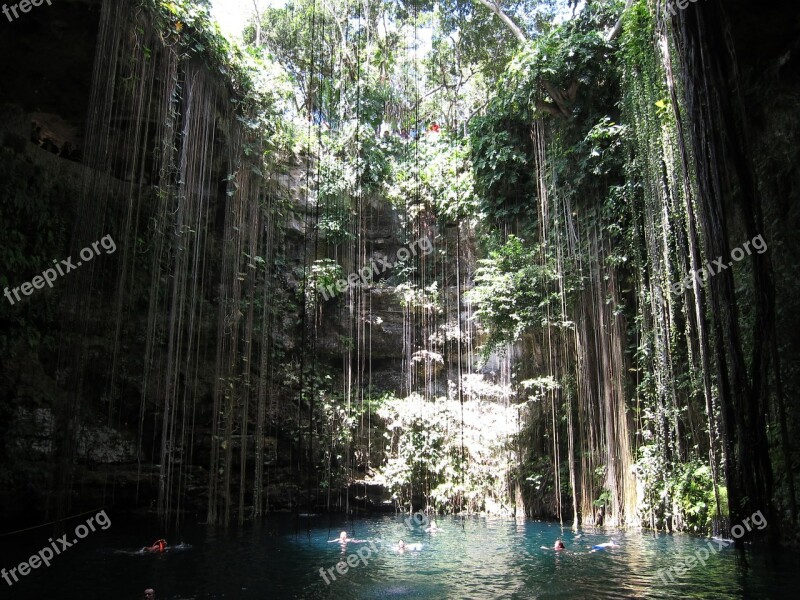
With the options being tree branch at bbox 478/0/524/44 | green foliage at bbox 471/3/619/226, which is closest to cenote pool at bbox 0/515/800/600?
green foliage at bbox 471/3/619/226

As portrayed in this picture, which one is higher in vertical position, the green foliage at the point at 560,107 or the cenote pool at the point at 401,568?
the green foliage at the point at 560,107

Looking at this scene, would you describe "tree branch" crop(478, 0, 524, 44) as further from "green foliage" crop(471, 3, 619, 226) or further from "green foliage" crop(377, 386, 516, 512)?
"green foliage" crop(377, 386, 516, 512)

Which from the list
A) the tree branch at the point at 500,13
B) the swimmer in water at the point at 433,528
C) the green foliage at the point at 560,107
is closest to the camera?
the swimmer in water at the point at 433,528

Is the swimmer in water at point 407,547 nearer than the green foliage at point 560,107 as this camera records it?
Yes

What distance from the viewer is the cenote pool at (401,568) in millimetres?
4758

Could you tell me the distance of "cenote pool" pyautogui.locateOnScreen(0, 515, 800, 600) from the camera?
4.76 m

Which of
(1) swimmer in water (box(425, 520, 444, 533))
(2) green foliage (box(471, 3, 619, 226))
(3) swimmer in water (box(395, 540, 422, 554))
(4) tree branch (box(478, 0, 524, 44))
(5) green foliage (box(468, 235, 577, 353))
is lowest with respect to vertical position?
(1) swimmer in water (box(425, 520, 444, 533))

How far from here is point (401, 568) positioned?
5.95m

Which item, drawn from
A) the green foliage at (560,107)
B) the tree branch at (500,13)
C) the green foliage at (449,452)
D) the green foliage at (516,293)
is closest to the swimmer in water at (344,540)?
the green foliage at (449,452)

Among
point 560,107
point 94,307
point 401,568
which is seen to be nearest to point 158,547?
point 401,568

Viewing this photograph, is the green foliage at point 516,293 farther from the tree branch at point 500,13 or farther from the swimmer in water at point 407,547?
the tree branch at point 500,13

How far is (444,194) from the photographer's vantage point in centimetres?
1175

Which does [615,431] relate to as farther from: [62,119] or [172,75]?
[62,119]

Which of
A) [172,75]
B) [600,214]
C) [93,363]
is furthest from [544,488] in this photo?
[172,75]
